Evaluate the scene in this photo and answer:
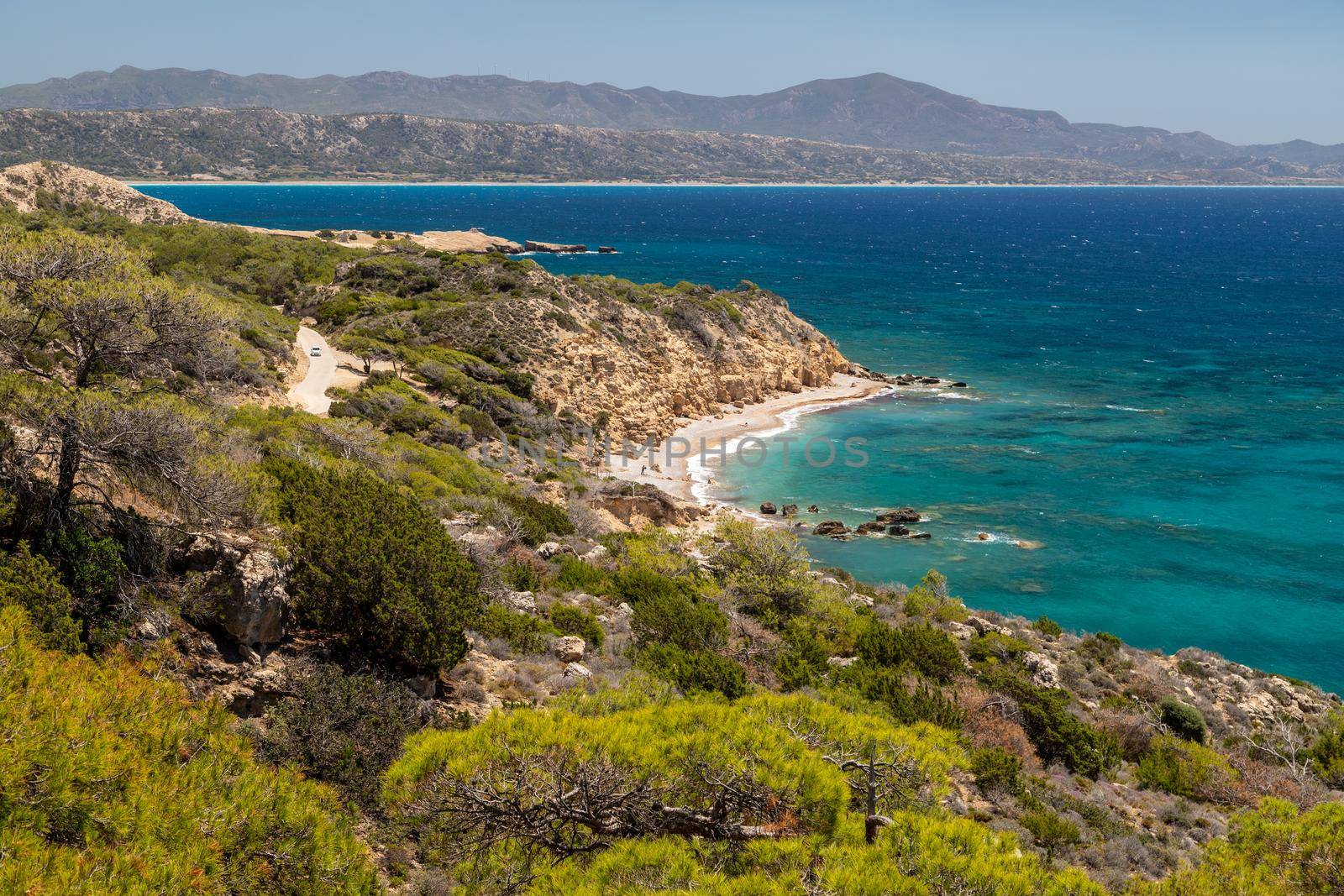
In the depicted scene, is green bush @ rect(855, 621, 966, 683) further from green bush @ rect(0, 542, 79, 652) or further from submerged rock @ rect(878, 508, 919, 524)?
submerged rock @ rect(878, 508, 919, 524)

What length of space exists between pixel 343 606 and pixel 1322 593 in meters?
35.0

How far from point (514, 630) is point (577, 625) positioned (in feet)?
6.22

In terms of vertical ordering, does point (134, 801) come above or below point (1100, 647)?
above

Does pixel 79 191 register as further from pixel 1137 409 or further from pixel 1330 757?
pixel 1330 757

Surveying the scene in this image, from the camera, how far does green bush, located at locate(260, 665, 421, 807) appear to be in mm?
9797

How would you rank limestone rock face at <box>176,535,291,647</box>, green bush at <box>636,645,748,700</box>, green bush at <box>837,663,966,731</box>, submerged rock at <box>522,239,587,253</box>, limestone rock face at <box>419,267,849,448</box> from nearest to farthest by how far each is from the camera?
limestone rock face at <box>176,535,291,647</box> < green bush at <box>636,645,748,700</box> < green bush at <box>837,663,966,731</box> < limestone rock face at <box>419,267,849,448</box> < submerged rock at <box>522,239,587,253</box>

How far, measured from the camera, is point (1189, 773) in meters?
15.2

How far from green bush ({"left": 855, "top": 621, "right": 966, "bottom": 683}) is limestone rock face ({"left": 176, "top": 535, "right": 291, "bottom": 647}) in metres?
11.4

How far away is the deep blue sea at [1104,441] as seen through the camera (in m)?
31.5

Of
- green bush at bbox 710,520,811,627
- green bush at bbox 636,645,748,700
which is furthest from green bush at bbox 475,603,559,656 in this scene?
green bush at bbox 710,520,811,627

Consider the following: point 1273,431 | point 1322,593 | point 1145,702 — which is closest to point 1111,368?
point 1273,431

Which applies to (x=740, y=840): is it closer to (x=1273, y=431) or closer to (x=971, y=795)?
(x=971, y=795)

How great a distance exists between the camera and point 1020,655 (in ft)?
66.0

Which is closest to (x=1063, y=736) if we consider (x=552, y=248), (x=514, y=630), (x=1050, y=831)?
(x=1050, y=831)
